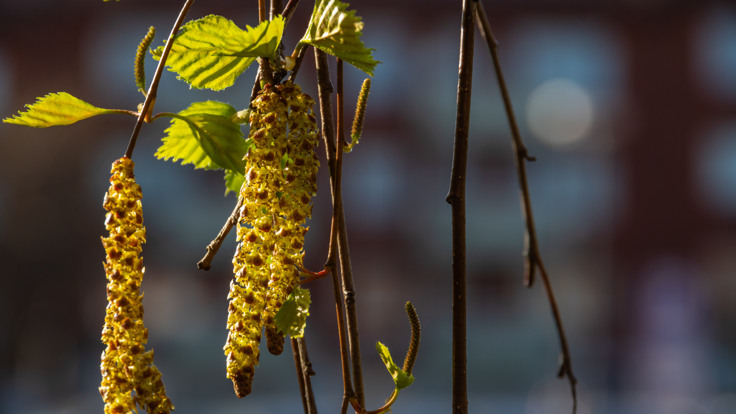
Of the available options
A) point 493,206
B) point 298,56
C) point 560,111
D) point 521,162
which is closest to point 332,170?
point 298,56

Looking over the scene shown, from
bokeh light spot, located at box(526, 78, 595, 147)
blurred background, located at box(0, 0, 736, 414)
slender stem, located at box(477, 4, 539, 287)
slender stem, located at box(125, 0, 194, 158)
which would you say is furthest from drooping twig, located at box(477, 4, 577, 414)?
bokeh light spot, located at box(526, 78, 595, 147)

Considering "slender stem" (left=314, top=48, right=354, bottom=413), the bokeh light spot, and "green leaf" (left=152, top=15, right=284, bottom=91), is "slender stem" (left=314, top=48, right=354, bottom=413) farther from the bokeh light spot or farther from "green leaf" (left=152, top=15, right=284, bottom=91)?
the bokeh light spot

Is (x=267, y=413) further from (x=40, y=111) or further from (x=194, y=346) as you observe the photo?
(x=40, y=111)

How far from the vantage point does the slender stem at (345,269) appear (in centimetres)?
25

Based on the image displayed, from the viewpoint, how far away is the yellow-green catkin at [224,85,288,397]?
0.20 metres

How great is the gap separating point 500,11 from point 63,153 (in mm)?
4078

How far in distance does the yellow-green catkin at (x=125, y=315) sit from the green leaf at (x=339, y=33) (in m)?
0.06

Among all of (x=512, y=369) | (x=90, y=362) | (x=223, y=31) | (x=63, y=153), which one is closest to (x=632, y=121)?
Result: (x=512, y=369)

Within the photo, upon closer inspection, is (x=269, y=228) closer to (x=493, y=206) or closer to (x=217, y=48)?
(x=217, y=48)

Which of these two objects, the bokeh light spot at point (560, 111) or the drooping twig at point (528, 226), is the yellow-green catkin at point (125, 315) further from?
the bokeh light spot at point (560, 111)

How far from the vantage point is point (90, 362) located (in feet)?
23.3

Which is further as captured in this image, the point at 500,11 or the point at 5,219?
the point at 500,11

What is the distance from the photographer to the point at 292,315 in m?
0.21

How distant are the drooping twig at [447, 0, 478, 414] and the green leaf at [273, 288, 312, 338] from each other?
→ 0.08 meters
